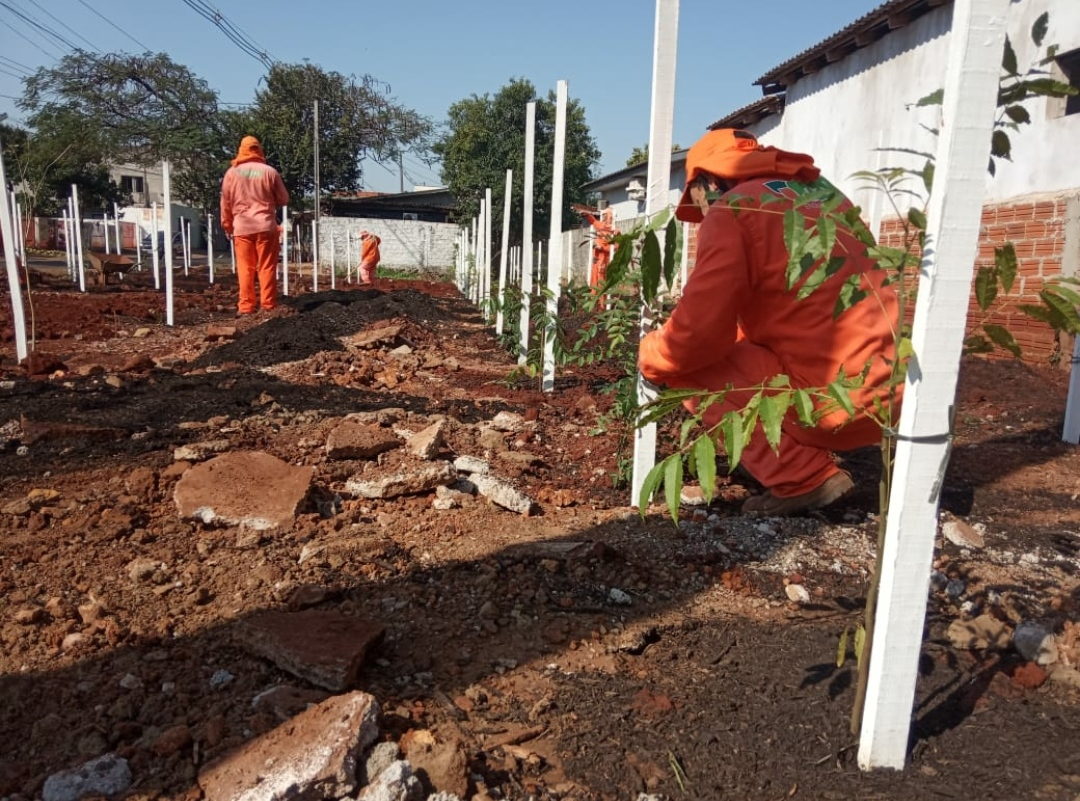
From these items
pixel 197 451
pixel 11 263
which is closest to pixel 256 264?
pixel 11 263

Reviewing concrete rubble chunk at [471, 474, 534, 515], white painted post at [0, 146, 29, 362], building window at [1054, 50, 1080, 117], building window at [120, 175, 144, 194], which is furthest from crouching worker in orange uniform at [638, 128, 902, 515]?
building window at [120, 175, 144, 194]

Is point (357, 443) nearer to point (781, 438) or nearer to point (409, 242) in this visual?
point (781, 438)

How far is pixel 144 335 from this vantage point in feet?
29.3

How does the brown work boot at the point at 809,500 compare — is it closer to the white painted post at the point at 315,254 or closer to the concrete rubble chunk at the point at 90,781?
the concrete rubble chunk at the point at 90,781

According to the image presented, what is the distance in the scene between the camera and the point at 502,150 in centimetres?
3023

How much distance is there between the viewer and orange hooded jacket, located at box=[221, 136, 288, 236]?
9.76m

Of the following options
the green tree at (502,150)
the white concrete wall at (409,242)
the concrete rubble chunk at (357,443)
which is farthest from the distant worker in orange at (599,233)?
the white concrete wall at (409,242)

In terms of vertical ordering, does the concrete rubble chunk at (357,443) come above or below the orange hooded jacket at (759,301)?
below

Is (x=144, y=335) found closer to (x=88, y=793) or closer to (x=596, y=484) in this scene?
(x=596, y=484)

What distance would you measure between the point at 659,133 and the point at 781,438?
4.31ft

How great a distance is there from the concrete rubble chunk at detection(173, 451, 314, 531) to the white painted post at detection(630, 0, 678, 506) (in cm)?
136

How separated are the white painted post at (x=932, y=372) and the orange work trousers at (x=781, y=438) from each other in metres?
1.32

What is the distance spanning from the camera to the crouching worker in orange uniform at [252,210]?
9.77 metres

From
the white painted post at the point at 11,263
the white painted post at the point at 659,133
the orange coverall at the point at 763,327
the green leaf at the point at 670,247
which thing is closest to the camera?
the green leaf at the point at 670,247
